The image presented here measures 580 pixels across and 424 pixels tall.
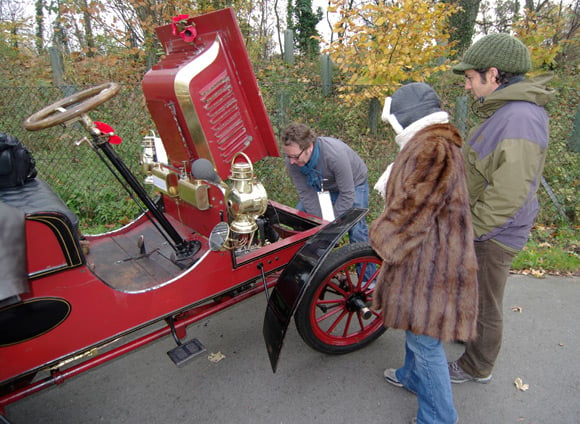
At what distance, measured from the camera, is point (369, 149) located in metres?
5.35

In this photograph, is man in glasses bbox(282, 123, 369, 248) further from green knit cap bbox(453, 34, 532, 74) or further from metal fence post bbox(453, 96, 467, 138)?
metal fence post bbox(453, 96, 467, 138)

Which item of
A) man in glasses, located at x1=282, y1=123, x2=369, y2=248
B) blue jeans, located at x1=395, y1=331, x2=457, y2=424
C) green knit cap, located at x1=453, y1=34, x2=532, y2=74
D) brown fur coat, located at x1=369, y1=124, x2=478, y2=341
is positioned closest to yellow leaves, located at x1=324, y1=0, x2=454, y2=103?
man in glasses, located at x1=282, y1=123, x2=369, y2=248

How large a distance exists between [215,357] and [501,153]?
2232 millimetres

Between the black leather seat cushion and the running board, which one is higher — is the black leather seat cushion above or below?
above

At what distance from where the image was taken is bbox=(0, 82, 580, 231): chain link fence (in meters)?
4.72

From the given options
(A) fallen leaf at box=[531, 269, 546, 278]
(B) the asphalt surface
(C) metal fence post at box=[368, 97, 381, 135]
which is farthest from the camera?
(C) metal fence post at box=[368, 97, 381, 135]

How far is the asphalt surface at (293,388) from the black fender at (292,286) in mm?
510

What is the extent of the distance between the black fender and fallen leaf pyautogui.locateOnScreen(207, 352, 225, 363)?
2.32ft

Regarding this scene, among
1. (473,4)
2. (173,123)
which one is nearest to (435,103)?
(173,123)

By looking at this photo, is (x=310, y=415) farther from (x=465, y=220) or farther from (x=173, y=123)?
(x=173, y=123)

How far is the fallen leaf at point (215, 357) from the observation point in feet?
8.68

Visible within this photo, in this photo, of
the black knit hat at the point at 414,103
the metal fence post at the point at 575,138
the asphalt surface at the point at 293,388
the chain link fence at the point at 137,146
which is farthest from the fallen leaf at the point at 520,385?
the metal fence post at the point at 575,138

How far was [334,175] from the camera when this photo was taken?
3020mm

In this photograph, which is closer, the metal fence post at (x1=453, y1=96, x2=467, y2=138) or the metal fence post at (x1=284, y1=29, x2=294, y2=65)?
the metal fence post at (x1=453, y1=96, x2=467, y2=138)
